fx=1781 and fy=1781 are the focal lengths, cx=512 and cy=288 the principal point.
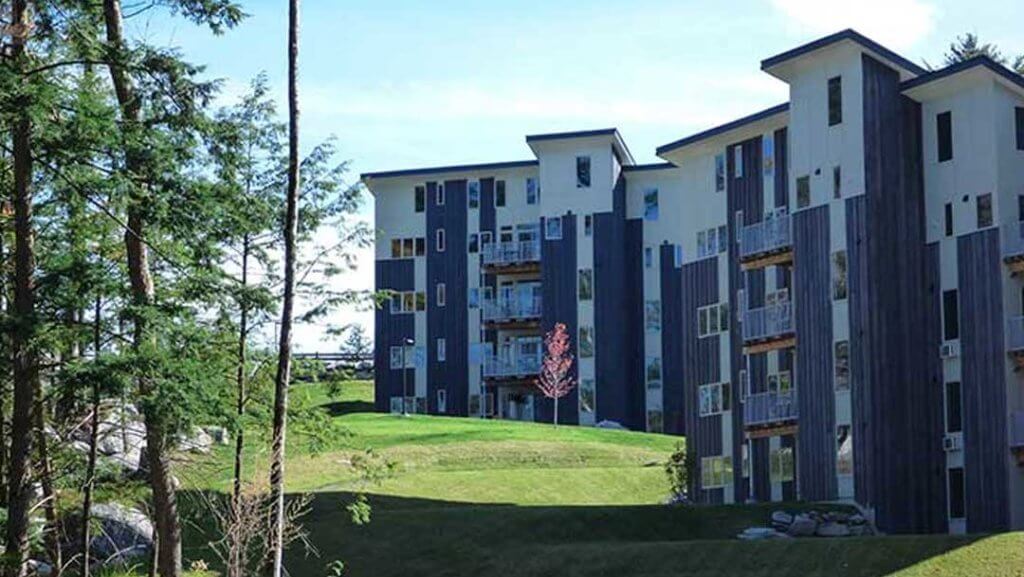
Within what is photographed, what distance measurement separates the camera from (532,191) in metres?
81.4

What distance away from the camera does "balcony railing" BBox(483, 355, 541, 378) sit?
259ft

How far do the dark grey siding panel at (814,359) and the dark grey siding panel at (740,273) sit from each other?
314 centimetres

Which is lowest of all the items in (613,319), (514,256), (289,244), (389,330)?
(289,244)

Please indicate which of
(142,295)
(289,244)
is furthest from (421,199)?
(289,244)

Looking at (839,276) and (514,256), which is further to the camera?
(514,256)

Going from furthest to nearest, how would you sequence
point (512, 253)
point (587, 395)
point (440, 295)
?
1. point (440, 295)
2. point (512, 253)
3. point (587, 395)

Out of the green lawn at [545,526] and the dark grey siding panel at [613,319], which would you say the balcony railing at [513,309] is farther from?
the green lawn at [545,526]

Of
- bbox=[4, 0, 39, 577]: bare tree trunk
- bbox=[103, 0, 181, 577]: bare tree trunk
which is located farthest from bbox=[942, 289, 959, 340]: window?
bbox=[4, 0, 39, 577]: bare tree trunk

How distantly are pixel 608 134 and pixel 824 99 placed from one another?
27538 mm

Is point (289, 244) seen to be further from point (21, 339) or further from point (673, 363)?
point (673, 363)

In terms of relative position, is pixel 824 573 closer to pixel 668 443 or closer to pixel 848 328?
pixel 848 328

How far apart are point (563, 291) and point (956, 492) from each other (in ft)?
108

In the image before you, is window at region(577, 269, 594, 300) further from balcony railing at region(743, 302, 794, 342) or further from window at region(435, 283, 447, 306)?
balcony railing at region(743, 302, 794, 342)

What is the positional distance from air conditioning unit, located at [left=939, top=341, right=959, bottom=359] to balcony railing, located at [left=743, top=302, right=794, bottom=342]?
15.2 ft
